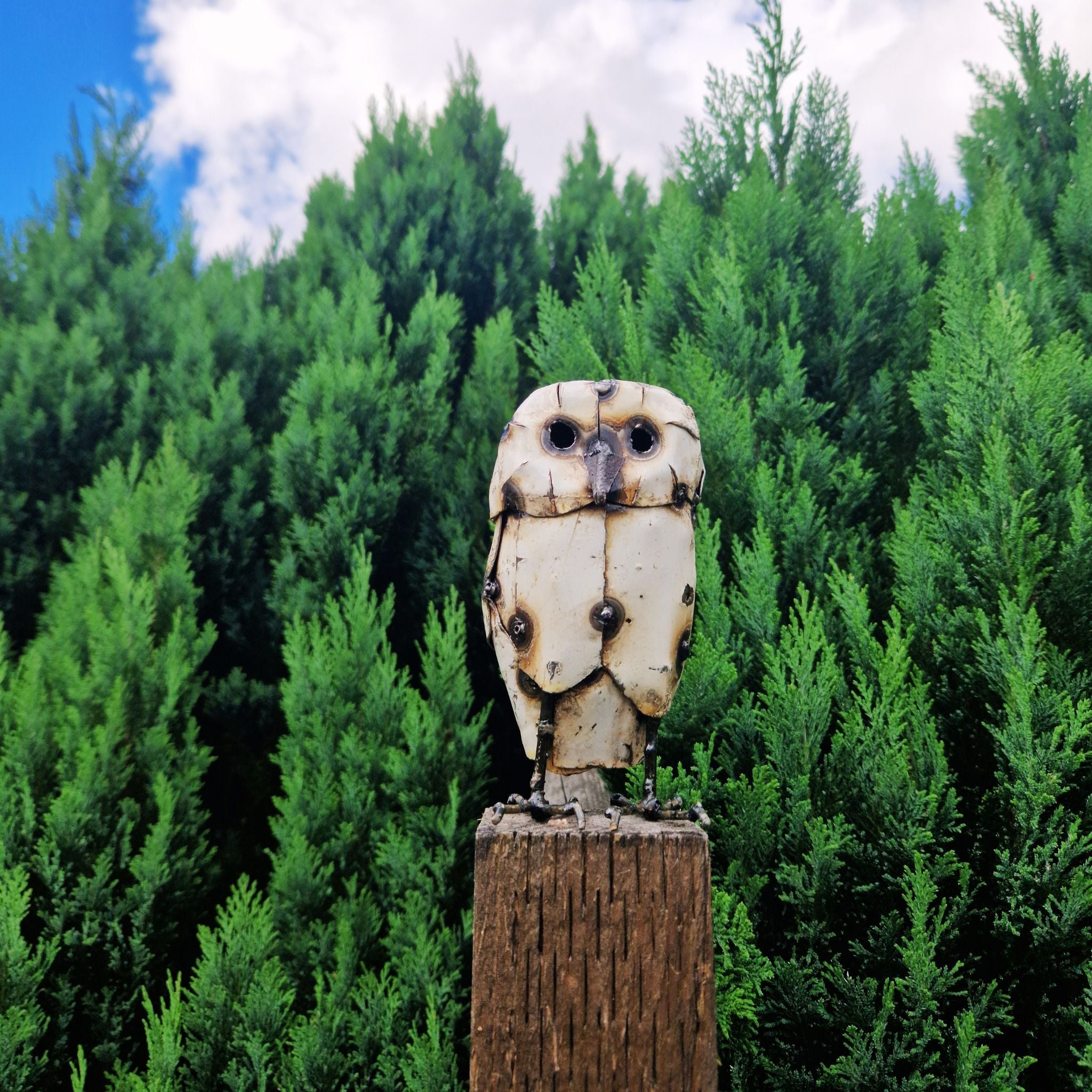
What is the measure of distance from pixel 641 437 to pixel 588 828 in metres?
0.75

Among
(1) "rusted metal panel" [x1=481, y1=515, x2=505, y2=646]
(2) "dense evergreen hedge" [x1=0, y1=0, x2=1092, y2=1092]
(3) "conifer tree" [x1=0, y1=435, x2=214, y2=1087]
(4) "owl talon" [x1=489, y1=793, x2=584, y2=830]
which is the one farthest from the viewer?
(3) "conifer tree" [x1=0, y1=435, x2=214, y2=1087]

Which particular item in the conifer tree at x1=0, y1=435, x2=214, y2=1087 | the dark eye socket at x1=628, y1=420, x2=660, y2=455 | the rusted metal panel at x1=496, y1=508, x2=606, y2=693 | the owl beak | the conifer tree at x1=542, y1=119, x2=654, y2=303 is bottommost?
the conifer tree at x1=0, y1=435, x2=214, y2=1087

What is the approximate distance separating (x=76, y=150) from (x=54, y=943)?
4.61 meters

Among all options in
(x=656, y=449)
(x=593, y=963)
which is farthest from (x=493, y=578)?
(x=593, y=963)

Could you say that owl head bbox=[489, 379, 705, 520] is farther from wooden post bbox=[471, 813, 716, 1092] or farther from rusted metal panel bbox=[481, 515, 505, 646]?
wooden post bbox=[471, 813, 716, 1092]

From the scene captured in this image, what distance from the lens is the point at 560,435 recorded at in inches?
62.2

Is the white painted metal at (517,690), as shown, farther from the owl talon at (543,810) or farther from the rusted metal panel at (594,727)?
the owl talon at (543,810)

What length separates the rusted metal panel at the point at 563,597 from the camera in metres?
1.50

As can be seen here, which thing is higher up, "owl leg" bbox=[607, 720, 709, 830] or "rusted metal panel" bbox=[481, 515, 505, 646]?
"rusted metal panel" bbox=[481, 515, 505, 646]

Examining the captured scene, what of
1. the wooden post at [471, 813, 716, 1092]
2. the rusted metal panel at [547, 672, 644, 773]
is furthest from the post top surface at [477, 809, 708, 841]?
the rusted metal panel at [547, 672, 644, 773]

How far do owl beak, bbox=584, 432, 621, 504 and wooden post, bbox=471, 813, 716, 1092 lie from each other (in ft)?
2.01

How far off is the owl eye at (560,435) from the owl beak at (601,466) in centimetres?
4

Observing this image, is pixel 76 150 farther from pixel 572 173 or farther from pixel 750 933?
pixel 750 933

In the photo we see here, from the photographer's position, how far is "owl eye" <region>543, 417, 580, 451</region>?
1560 millimetres
